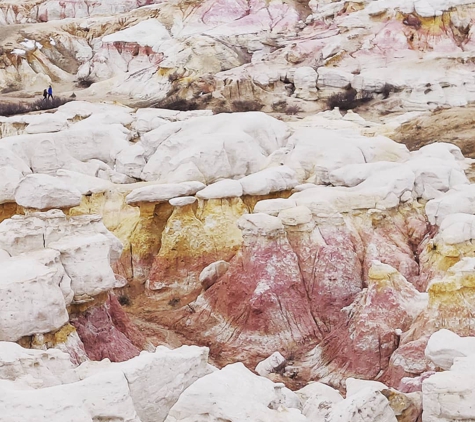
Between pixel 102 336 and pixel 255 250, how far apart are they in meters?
2.87

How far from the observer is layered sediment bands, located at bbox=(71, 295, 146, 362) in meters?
7.57

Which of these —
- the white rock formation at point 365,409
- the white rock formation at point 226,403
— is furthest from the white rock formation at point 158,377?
the white rock formation at point 365,409

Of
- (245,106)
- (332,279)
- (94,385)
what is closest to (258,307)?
(332,279)

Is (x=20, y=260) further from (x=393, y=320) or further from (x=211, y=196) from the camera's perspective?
(x=211, y=196)

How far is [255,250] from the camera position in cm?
1003

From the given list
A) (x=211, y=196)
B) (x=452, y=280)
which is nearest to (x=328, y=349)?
(x=452, y=280)

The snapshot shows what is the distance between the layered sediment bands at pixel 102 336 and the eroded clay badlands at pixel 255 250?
2 centimetres

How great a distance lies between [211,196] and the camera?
38.2ft

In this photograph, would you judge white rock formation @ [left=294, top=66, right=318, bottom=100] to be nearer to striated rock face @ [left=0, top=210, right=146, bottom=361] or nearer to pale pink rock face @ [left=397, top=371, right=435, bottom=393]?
striated rock face @ [left=0, top=210, right=146, bottom=361]

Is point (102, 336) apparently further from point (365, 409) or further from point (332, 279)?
point (365, 409)

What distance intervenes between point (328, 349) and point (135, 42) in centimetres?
2280

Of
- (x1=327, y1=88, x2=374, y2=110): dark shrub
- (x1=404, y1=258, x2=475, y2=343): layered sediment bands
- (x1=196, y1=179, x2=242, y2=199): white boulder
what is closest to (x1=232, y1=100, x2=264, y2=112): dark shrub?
(x1=327, y1=88, x2=374, y2=110): dark shrub

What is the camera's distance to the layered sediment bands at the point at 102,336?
7574mm

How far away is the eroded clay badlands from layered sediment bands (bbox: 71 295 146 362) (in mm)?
25
